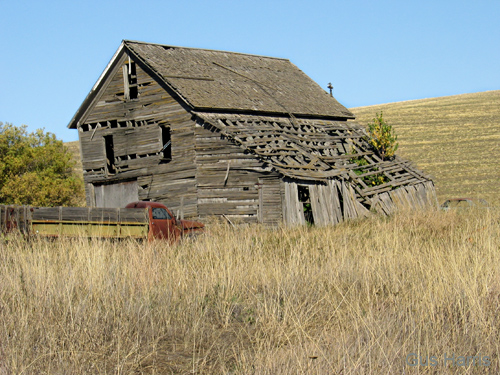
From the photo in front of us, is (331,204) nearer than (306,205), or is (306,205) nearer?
(331,204)

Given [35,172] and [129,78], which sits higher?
[129,78]

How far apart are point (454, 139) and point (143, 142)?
3299 centimetres

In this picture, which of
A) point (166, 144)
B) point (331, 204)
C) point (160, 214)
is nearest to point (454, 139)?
point (331, 204)

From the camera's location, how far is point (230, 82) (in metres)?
25.3

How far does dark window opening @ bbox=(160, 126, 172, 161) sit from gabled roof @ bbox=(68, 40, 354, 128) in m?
2.23

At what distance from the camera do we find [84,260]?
8156mm

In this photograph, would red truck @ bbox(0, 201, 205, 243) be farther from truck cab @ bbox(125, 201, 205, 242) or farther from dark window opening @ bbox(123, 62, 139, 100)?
dark window opening @ bbox(123, 62, 139, 100)

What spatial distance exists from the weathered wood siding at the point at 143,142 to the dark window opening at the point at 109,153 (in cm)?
24

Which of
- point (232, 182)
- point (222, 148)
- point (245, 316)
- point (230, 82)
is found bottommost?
point (245, 316)

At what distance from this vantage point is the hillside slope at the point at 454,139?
37188mm

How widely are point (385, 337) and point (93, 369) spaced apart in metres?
2.62

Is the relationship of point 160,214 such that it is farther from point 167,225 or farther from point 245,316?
point 245,316

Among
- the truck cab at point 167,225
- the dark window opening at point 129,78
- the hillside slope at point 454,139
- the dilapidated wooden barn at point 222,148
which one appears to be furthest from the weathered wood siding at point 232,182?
the hillside slope at point 454,139

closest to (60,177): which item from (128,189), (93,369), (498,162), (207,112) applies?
(128,189)
